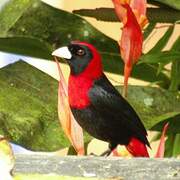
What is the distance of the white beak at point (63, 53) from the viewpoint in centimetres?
62

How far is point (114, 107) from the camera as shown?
0.62 meters

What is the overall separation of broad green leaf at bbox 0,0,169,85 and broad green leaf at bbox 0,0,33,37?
29mm

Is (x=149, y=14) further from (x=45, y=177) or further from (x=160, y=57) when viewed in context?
(x=45, y=177)

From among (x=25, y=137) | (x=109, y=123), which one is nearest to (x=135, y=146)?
→ (x=109, y=123)

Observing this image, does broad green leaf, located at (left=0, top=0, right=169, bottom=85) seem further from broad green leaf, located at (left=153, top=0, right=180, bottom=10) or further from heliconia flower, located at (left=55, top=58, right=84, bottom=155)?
heliconia flower, located at (left=55, top=58, right=84, bottom=155)

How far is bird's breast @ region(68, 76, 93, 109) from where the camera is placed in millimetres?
612

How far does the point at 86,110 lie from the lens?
623 mm

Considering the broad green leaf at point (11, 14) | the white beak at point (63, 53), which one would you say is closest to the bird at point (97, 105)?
the white beak at point (63, 53)

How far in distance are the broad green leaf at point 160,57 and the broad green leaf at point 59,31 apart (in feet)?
0.38

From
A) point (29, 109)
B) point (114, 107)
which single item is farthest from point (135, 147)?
point (29, 109)

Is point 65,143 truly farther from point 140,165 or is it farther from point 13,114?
point 140,165

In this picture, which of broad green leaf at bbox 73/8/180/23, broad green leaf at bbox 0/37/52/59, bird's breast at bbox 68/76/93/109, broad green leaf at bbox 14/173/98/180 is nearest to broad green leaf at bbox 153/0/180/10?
broad green leaf at bbox 73/8/180/23

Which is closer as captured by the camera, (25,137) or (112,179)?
(112,179)

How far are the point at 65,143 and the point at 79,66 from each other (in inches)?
5.2
